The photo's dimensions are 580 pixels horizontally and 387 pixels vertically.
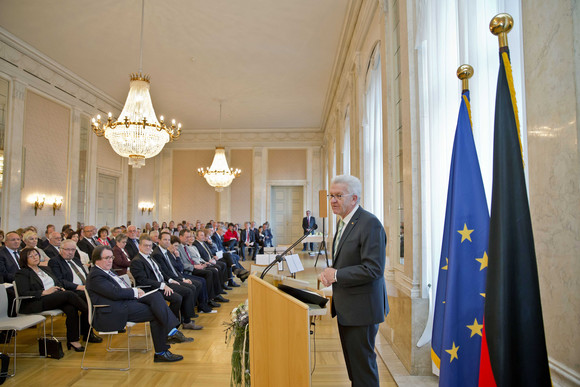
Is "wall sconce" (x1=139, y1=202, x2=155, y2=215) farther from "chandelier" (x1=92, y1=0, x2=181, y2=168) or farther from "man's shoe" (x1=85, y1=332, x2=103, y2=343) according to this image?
"man's shoe" (x1=85, y1=332, x2=103, y2=343)

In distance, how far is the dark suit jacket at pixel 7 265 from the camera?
16.3 feet

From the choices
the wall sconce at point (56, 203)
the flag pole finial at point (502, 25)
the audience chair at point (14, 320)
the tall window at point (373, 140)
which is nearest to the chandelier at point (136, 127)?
the audience chair at point (14, 320)

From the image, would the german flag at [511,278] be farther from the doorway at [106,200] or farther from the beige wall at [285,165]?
the beige wall at [285,165]

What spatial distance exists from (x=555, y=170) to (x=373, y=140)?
179 inches

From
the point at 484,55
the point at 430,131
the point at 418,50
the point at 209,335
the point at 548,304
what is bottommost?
the point at 209,335

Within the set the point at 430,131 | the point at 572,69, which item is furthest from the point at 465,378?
the point at 430,131

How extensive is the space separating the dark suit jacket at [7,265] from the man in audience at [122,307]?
6.08 feet

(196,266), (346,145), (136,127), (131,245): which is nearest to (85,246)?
(131,245)

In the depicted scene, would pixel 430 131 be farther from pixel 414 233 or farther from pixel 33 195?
pixel 33 195

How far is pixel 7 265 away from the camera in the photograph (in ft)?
16.6

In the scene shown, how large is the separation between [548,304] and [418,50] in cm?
258

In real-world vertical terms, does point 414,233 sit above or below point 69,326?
above

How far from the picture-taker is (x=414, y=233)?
11.0 feet

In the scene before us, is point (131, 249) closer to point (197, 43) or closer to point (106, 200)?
point (197, 43)
